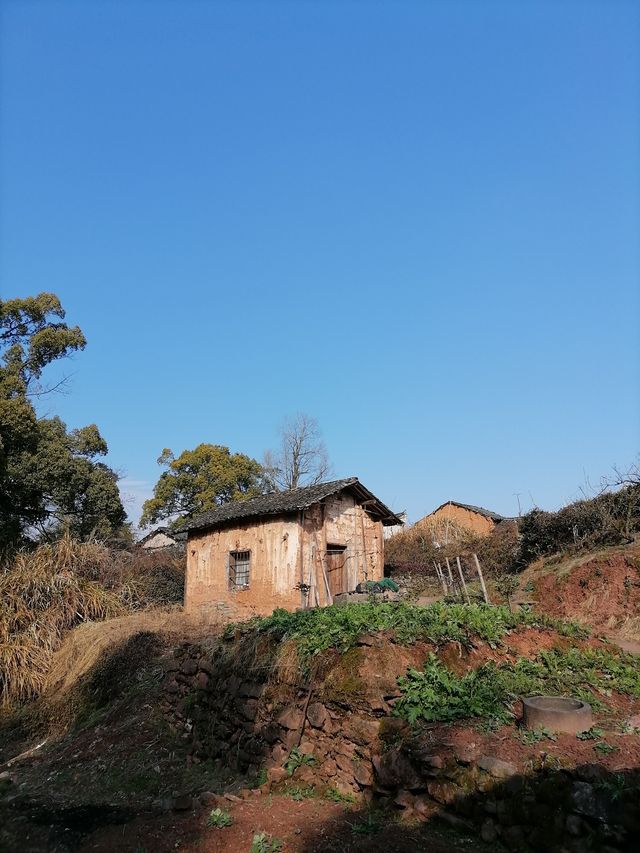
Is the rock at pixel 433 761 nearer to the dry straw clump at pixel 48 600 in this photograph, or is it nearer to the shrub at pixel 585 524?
the dry straw clump at pixel 48 600

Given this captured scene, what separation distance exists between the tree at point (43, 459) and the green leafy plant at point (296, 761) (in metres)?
12.2

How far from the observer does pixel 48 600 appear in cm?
1430

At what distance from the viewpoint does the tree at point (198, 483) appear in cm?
3553

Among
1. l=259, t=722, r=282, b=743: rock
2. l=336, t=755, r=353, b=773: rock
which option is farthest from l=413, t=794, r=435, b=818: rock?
l=259, t=722, r=282, b=743: rock

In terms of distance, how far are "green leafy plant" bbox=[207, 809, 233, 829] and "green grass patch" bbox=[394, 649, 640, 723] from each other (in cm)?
204

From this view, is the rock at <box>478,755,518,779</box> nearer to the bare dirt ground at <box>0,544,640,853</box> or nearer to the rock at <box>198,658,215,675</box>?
the bare dirt ground at <box>0,544,640,853</box>

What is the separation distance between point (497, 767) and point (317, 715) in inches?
99.5

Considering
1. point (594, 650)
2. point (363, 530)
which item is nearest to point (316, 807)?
point (594, 650)

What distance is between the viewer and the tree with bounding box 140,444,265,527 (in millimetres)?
35531

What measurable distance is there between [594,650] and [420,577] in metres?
15.5

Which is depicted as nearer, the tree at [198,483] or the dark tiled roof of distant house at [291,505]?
the dark tiled roof of distant house at [291,505]

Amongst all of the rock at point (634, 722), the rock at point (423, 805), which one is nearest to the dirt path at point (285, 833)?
the rock at point (423, 805)

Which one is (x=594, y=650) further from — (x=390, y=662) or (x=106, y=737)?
(x=106, y=737)

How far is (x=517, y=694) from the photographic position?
6.36m
